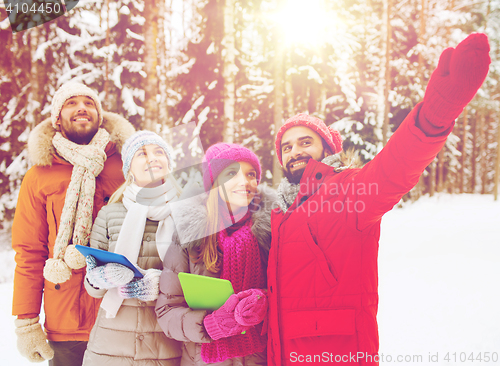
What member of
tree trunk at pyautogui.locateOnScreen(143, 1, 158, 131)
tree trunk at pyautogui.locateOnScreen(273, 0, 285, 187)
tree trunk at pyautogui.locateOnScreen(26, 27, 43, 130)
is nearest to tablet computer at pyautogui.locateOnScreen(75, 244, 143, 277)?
tree trunk at pyautogui.locateOnScreen(143, 1, 158, 131)

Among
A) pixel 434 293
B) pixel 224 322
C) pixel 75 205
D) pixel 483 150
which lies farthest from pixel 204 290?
pixel 483 150

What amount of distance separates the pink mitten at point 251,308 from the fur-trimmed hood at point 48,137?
2.18 meters

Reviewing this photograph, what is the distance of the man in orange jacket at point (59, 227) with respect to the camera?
263cm

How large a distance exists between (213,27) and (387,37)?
6.67 metres

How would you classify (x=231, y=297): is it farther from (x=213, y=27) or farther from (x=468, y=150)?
(x=468, y=150)

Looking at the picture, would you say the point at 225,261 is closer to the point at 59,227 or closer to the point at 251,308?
the point at 251,308

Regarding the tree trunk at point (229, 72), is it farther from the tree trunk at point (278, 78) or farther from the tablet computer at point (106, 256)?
the tablet computer at point (106, 256)

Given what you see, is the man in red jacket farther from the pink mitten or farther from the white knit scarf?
the white knit scarf

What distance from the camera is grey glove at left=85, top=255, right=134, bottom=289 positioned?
1.97 metres

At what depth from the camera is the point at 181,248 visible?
2.12 m

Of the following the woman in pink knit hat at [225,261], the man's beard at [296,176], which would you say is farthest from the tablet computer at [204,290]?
the man's beard at [296,176]

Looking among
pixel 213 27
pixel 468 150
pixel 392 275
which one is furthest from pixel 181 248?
pixel 468 150

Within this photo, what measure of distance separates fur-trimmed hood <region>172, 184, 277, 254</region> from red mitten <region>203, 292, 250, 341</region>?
47cm

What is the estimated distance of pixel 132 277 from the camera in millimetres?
2039
